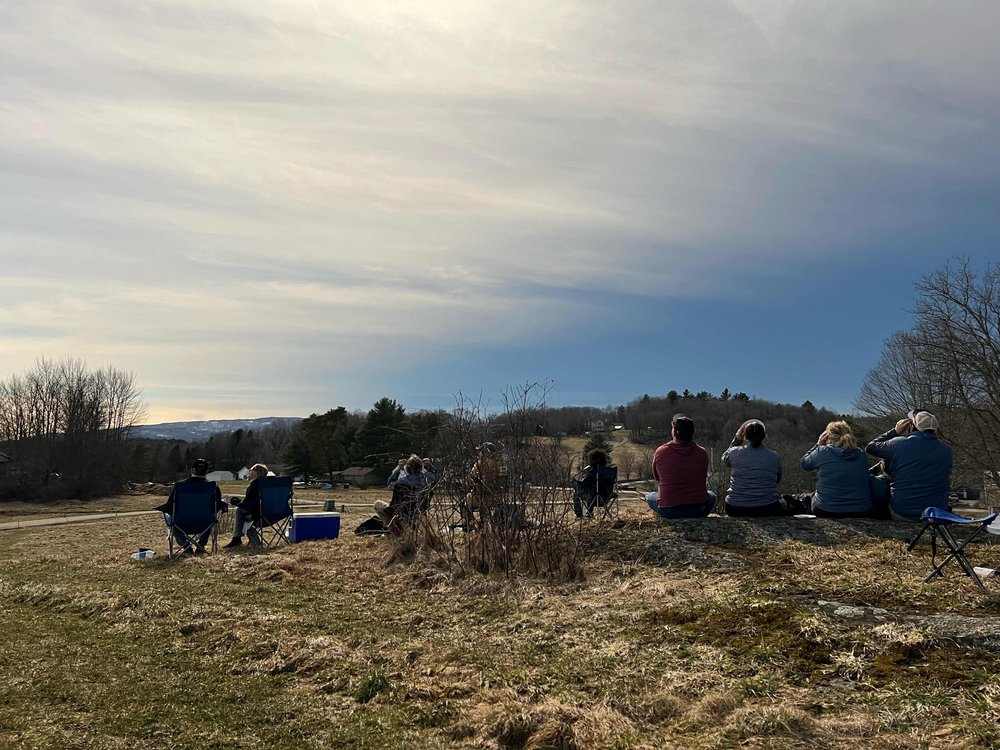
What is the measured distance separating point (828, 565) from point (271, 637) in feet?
14.3

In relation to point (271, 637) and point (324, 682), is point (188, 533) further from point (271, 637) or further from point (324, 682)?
point (324, 682)

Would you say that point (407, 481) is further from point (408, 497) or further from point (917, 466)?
point (917, 466)

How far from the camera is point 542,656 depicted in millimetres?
4121

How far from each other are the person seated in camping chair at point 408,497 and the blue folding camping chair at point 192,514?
7.38 ft

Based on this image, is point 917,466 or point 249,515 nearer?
point 917,466

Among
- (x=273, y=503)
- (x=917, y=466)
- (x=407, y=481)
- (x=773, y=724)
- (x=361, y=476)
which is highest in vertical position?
(x=917, y=466)

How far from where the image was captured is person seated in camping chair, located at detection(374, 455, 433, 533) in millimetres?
8164

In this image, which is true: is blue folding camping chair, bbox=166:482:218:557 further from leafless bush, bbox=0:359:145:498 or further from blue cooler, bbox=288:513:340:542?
leafless bush, bbox=0:359:145:498

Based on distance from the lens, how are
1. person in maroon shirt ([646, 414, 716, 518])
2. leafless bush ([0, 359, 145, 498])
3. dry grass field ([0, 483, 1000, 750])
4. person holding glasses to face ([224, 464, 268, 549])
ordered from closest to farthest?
dry grass field ([0, 483, 1000, 750]), person in maroon shirt ([646, 414, 716, 518]), person holding glasses to face ([224, 464, 268, 549]), leafless bush ([0, 359, 145, 498])

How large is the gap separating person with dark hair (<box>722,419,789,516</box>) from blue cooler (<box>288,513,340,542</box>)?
6030 mm

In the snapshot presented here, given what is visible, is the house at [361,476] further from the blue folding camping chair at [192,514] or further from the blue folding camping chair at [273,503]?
the blue folding camping chair at [192,514]

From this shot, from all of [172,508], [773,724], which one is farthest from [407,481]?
[773,724]

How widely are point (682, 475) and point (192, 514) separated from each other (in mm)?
6451

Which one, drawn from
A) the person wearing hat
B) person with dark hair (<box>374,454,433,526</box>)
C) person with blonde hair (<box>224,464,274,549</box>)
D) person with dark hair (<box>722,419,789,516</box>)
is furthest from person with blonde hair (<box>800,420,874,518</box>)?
person with blonde hair (<box>224,464,274,549</box>)
